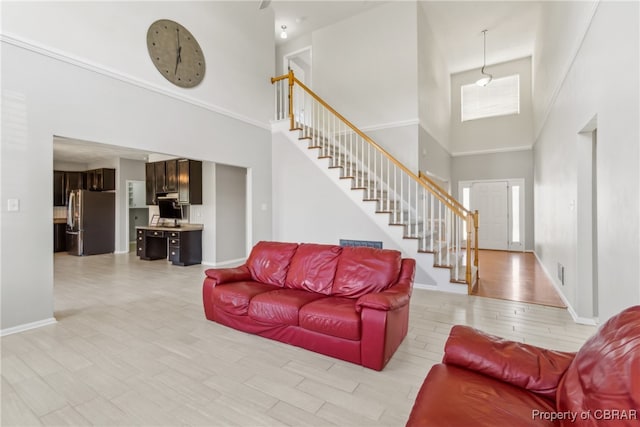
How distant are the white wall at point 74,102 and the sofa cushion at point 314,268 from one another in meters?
2.66

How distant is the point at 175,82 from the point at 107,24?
98cm

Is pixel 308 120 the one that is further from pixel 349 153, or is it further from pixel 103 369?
pixel 103 369

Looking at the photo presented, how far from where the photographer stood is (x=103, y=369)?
229 centimetres

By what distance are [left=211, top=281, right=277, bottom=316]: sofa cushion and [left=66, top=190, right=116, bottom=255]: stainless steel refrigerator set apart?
7092 mm

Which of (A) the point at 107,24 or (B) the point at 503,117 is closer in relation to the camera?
Answer: (A) the point at 107,24

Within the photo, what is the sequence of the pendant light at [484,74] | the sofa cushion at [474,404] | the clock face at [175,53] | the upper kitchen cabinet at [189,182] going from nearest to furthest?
the sofa cushion at [474,404], the clock face at [175,53], the upper kitchen cabinet at [189,182], the pendant light at [484,74]

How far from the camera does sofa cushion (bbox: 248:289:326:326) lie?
260 centimetres

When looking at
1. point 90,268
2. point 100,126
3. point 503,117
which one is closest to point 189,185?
point 90,268

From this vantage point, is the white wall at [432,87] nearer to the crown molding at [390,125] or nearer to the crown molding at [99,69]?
the crown molding at [390,125]

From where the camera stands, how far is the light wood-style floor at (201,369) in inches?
70.7

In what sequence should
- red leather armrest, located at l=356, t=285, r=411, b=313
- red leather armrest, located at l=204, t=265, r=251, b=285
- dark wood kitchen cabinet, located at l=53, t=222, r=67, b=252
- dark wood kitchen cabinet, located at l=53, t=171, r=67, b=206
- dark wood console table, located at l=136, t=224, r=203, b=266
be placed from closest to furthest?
red leather armrest, located at l=356, t=285, r=411, b=313, red leather armrest, located at l=204, t=265, r=251, b=285, dark wood console table, located at l=136, t=224, r=203, b=266, dark wood kitchen cabinet, located at l=53, t=222, r=67, b=252, dark wood kitchen cabinet, located at l=53, t=171, r=67, b=206

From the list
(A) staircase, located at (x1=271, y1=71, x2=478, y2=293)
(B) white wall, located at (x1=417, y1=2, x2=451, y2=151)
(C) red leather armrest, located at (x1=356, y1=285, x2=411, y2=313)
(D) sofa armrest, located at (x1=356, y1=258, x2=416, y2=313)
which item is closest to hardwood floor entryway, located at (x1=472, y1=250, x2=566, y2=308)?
(A) staircase, located at (x1=271, y1=71, x2=478, y2=293)

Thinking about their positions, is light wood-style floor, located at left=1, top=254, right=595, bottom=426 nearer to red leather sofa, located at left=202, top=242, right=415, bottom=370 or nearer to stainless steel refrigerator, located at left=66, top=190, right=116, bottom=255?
red leather sofa, located at left=202, top=242, right=415, bottom=370

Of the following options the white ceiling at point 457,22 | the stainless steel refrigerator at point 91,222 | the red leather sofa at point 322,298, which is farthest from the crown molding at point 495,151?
the stainless steel refrigerator at point 91,222
